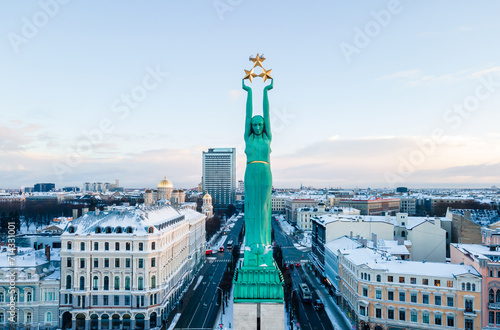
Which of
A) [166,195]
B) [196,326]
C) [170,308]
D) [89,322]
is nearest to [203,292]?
[170,308]

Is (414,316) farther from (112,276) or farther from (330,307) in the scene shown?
(112,276)

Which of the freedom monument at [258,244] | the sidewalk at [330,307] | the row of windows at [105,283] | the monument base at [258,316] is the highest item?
the freedom monument at [258,244]

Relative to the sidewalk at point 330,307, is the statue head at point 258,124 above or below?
above

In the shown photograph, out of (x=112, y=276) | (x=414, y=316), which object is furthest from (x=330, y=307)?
(x=112, y=276)

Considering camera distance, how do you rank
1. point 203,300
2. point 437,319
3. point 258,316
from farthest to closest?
1. point 203,300
2. point 437,319
3. point 258,316

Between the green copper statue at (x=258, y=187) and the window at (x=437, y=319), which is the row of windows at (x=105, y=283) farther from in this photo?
the window at (x=437, y=319)

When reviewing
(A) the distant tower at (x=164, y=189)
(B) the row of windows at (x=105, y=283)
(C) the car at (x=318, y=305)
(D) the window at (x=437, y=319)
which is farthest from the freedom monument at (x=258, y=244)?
(A) the distant tower at (x=164, y=189)

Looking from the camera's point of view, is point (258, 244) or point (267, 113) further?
point (267, 113)

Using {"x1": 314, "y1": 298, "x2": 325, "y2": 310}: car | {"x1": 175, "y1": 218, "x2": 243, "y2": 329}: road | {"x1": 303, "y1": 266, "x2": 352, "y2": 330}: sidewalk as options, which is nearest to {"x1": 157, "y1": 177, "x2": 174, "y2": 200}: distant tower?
{"x1": 175, "y1": 218, "x2": 243, "y2": 329}: road

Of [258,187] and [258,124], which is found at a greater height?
[258,124]
